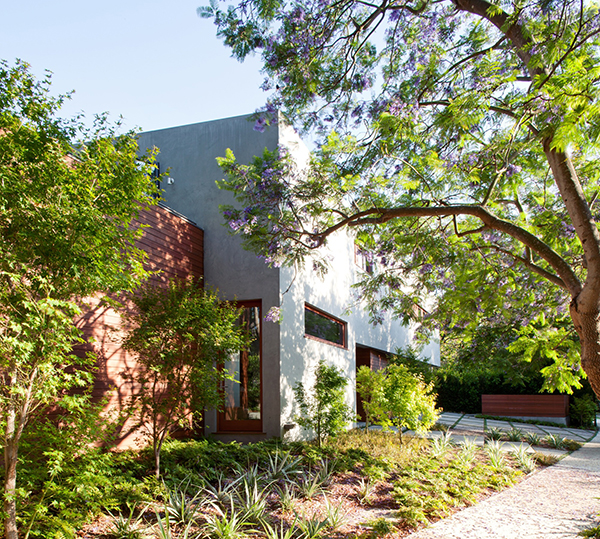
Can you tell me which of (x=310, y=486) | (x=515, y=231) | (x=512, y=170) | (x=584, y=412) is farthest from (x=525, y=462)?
(x=584, y=412)

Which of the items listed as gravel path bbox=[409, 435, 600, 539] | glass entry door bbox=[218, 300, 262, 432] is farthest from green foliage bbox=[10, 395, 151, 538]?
glass entry door bbox=[218, 300, 262, 432]

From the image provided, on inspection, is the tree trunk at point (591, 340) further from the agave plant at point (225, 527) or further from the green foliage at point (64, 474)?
the green foliage at point (64, 474)

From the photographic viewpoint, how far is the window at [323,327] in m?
10.5

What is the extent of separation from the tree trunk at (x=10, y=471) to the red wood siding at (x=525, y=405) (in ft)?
57.1

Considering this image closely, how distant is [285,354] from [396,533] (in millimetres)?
4538

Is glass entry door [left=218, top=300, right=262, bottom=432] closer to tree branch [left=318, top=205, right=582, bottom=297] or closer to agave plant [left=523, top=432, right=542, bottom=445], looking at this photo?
tree branch [left=318, top=205, right=582, bottom=297]

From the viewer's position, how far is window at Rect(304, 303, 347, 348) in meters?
10.5

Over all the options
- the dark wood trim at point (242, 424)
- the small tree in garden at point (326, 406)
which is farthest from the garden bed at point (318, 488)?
the dark wood trim at point (242, 424)

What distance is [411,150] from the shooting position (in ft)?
23.9

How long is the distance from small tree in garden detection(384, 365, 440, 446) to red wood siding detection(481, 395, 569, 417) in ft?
31.2

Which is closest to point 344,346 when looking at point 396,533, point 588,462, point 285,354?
point 285,354

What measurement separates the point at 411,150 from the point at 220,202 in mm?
4159

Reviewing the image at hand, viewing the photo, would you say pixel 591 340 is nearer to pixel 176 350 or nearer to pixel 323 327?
pixel 176 350

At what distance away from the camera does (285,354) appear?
866 centimetres
